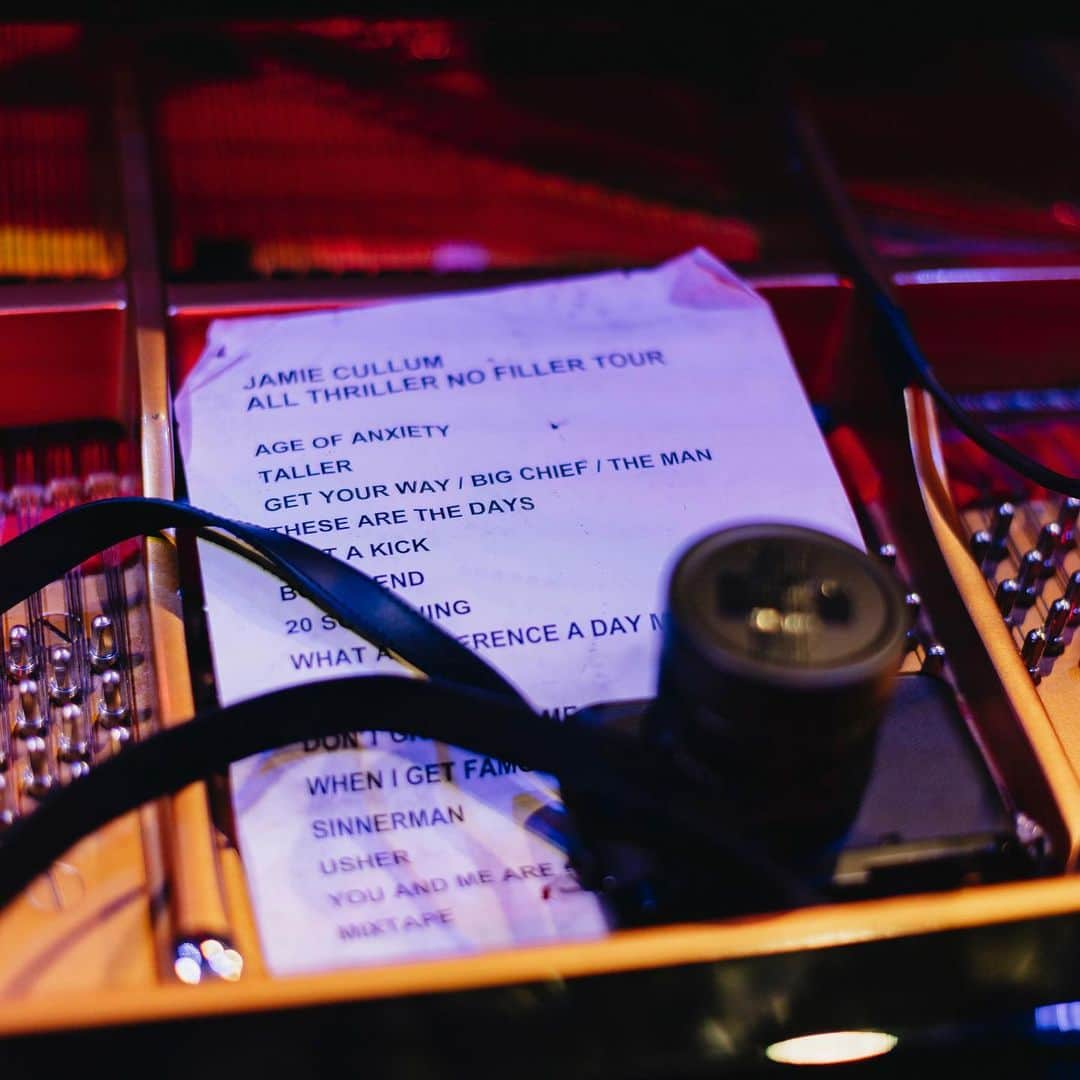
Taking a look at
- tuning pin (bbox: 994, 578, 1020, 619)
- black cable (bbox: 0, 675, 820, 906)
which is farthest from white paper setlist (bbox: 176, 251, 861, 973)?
tuning pin (bbox: 994, 578, 1020, 619)

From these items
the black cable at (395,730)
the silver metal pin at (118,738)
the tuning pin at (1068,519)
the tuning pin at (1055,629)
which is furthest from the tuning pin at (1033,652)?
the silver metal pin at (118,738)

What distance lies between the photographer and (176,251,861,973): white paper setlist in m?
0.70

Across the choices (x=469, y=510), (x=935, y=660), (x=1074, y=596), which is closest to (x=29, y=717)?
(x=469, y=510)

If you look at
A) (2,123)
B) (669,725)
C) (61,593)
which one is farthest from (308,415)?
(2,123)

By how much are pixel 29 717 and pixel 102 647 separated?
0.07 metres

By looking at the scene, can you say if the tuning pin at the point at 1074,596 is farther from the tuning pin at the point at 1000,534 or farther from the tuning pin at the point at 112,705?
the tuning pin at the point at 112,705

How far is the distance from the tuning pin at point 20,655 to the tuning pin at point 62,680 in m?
0.01

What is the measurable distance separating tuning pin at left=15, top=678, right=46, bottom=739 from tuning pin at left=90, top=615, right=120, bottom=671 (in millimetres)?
45

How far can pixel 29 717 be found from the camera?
0.80m

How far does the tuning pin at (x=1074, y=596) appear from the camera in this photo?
0.91 meters

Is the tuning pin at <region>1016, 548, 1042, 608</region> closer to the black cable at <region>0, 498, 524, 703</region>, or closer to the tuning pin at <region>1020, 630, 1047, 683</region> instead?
the tuning pin at <region>1020, 630, 1047, 683</region>

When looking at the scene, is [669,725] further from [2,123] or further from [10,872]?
[2,123]

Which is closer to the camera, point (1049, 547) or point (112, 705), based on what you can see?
point (112, 705)

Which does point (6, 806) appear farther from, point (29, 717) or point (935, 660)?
point (935, 660)
